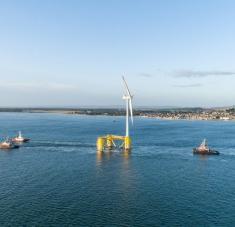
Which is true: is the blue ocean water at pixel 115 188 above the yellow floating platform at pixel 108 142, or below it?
below

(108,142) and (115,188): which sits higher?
(108,142)

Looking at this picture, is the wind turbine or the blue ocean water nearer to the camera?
the blue ocean water

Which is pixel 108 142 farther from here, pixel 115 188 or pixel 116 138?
pixel 115 188

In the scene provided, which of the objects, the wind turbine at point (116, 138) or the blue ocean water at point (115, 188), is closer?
the blue ocean water at point (115, 188)

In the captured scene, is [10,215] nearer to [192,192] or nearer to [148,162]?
[192,192]

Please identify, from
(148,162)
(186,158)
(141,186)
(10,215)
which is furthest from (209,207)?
(186,158)

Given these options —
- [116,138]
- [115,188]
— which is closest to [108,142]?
[116,138]

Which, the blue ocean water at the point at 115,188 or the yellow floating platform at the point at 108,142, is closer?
the blue ocean water at the point at 115,188

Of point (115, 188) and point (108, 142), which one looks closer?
point (115, 188)
